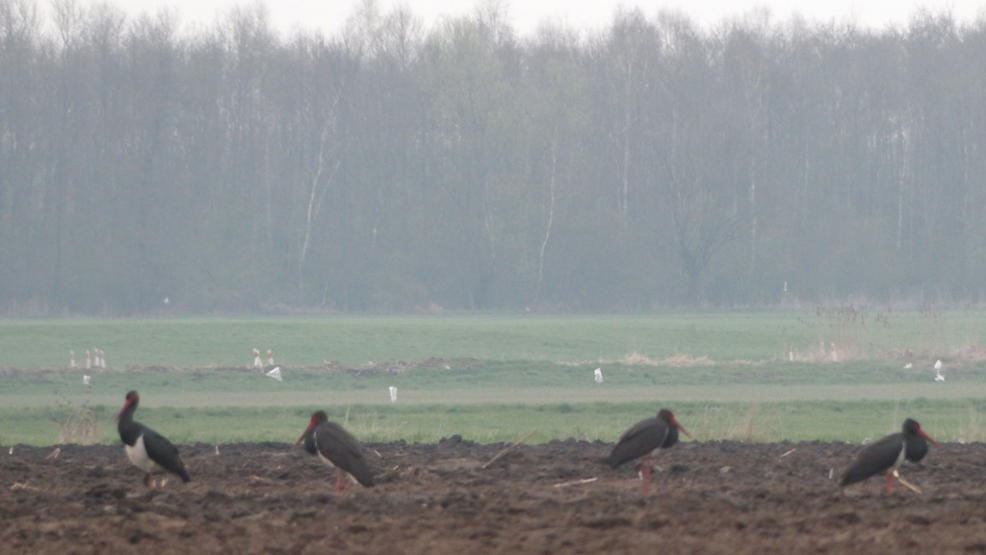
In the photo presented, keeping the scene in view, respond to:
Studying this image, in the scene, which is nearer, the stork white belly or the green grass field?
the stork white belly

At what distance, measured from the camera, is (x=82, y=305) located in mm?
77500

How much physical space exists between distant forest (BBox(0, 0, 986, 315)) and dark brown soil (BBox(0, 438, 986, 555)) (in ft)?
209

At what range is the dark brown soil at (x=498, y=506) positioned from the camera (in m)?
11.1

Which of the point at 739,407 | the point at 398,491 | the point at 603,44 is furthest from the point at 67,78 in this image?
the point at 398,491

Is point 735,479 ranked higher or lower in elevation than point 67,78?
lower

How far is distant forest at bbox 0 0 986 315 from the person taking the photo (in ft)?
268

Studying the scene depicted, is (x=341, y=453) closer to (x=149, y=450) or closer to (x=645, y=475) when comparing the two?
(x=149, y=450)

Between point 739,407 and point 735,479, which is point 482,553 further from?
point 739,407

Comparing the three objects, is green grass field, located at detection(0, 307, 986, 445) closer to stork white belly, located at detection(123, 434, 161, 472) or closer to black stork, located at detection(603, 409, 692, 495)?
black stork, located at detection(603, 409, 692, 495)

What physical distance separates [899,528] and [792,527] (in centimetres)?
79

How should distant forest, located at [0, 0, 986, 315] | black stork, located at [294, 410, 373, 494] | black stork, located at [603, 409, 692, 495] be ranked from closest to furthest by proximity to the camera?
black stork, located at [294, 410, 373, 494] < black stork, located at [603, 409, 692, 495] < distant forest, located at [0, 0, 986, 315]

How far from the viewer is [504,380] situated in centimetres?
3791

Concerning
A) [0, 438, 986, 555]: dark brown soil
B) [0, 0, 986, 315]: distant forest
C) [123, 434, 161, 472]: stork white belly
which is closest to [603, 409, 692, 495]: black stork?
[0, 438, 986, 555]: dark brown soil

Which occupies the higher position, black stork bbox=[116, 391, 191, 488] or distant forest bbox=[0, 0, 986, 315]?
distant forest bbox=[0, 0, 986, 315]
